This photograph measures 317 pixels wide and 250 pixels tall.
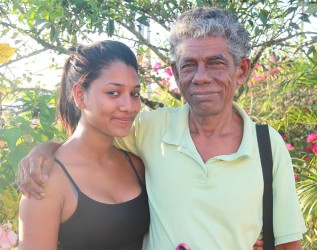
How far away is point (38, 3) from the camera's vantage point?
9.46 ft

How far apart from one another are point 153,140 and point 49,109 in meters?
0.75

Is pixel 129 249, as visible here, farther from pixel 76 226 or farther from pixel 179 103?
pixel 179 103

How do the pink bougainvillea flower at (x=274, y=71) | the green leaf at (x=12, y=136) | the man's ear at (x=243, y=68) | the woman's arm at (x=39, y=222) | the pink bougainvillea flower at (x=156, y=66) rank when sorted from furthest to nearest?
1. the pink bougainvillea flower at (x=274, y=71)
2. the pink bougainvillea flower at (x=156, y=66)
3. the green leaf at (x=12, y=136)
4. the man's ear at (x=243, y=68)
5. the woman's arm at (x=39, y=222)

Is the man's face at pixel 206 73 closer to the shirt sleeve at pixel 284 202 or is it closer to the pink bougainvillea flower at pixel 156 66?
the shirt sleeve at pixel 284 202

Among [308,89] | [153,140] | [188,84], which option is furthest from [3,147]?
[308,89]

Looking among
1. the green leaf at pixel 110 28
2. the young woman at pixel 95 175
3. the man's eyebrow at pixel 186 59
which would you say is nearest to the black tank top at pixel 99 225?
the young woman at pixel 95 175

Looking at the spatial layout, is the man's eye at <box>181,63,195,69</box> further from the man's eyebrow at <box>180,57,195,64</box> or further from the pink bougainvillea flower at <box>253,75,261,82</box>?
Answer: the pink bougainvillea flower at <box>253,75,261,82</box>

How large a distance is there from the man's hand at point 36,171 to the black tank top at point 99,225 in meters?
0.06

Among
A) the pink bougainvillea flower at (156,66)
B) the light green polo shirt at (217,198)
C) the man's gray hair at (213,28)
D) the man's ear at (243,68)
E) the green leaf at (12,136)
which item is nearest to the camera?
the light green polo shirt at (217,198)

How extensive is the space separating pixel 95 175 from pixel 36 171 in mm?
241

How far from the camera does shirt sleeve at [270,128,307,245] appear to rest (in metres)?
1.97

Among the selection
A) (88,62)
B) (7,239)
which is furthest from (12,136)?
(88,62)

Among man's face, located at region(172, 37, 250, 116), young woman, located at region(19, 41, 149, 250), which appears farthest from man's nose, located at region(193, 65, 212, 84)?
young woman, located at region(19, 41, 149, 250)

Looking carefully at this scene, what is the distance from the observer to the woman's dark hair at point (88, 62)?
2025 millimetres
